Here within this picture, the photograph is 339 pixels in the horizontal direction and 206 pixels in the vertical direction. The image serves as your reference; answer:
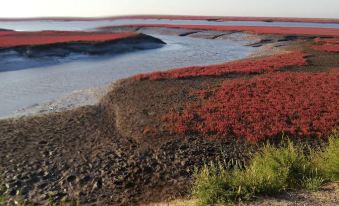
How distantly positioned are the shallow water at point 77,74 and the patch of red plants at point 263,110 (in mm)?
9349

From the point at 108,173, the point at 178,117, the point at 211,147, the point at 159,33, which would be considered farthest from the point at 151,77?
the point at 159,33

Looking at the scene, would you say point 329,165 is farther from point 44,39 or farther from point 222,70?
point 44,39

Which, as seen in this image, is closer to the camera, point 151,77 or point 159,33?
point 151,77

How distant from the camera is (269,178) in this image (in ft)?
33.4

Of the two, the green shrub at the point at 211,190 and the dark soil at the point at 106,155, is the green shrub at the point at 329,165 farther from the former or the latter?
the green shrub at the point at 211,190

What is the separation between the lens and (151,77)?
2898 centimetres

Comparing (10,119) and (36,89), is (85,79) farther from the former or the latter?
(10,119)

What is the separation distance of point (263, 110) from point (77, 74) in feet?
64.9

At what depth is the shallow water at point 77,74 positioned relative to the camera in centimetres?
2577

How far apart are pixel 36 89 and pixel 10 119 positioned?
9.14 m

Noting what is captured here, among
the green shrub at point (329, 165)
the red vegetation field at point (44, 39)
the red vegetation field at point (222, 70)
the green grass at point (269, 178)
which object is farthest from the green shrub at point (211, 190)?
the red vegetation field at point (44, 39)

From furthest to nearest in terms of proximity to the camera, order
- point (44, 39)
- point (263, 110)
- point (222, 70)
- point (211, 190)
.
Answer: point (44, 39), point (222, 70), point (263, 110), point (211, 190)

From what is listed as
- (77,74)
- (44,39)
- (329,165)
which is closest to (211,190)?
(329,165)

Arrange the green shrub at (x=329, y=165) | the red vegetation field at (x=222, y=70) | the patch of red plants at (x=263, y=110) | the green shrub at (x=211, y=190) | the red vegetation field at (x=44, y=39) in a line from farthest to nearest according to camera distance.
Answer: the red vegetation field at (x=44, y=39), the red vegetation field at (x=222, y=70), the patch of red plants at (x=263, y=110), the green shrub at (x=329, y=165), the green shrub at (x=211, y=190)
